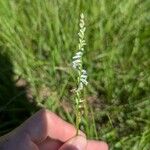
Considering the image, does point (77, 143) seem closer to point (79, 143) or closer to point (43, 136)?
point (79, 143)

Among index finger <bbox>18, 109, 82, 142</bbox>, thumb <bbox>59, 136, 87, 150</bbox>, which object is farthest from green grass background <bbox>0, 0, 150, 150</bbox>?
thumb <bbox>59, 136, 87, 150</bbox>

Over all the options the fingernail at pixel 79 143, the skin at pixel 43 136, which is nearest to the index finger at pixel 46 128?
the skin at pixel 43 136

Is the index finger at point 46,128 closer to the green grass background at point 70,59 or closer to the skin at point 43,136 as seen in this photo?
the skin at point 43,136

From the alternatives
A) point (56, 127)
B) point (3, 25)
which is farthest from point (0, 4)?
point (56, 127)

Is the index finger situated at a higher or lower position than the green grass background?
lower

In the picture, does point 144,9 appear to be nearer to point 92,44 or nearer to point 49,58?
point 92,44

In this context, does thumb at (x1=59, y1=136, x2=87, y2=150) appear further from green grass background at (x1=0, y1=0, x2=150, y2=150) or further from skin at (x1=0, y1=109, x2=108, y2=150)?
green grass background at (x1=0, y1=0, x2=150, y2=150)
